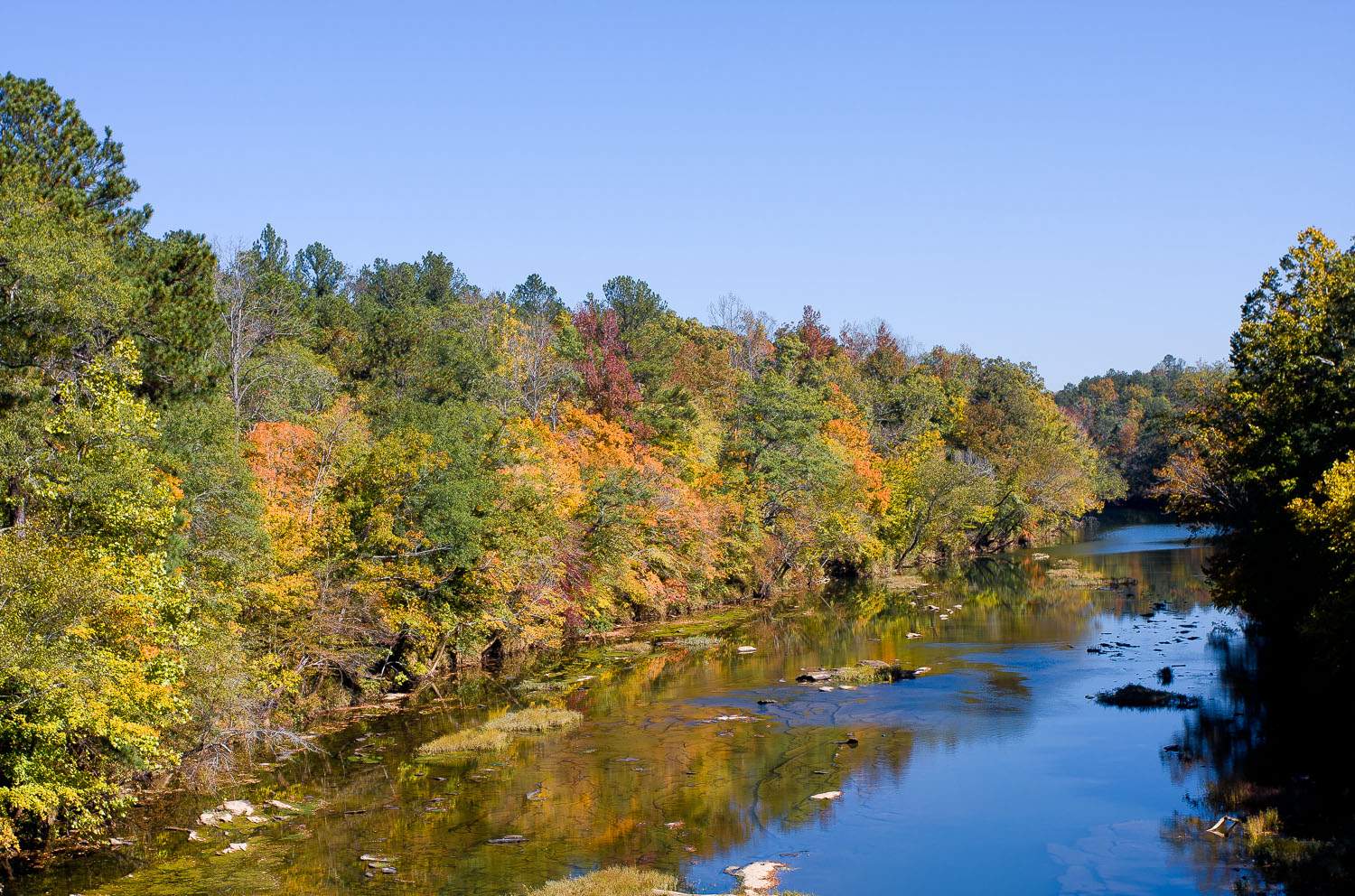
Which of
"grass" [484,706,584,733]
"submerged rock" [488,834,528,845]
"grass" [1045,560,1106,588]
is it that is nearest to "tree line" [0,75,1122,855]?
"grass" [484,706,584,733]

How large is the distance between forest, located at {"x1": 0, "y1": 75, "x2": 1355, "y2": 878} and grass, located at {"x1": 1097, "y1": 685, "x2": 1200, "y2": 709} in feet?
15.8

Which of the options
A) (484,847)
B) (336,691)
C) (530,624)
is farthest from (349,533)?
(484,847)

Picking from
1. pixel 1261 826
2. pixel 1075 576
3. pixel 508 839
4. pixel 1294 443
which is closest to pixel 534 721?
pixel 508 839

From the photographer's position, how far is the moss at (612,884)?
22.1 metres

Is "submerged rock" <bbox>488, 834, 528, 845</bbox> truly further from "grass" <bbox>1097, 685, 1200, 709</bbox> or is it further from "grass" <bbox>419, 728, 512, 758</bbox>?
"grass" <bbox>1097, 685, 1200, 709</bbox>

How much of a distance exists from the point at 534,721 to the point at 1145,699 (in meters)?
21.9

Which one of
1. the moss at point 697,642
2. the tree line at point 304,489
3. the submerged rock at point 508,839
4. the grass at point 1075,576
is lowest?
the submerged rock at point 508,839

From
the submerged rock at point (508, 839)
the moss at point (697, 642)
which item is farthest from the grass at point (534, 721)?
the moss at point (697, 642)

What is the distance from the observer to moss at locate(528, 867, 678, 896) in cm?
2212

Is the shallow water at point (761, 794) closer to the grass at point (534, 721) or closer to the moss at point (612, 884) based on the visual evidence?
the moss at point (612, 884)

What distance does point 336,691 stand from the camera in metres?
40.7

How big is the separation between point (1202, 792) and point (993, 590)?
45.5 meters

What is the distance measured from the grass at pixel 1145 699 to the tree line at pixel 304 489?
75.9ft

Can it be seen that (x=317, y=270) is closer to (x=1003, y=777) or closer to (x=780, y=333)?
(x=780, y=333)
